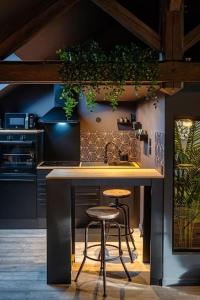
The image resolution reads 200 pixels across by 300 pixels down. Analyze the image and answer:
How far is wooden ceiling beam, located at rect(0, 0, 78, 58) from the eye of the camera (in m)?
4.06

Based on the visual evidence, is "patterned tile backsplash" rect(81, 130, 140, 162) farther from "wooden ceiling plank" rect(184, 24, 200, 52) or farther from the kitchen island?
"wooden ceiling plank" rect(184, 24, 200, 52)

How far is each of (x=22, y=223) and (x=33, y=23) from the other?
11.4 ft

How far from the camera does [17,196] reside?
249 inches

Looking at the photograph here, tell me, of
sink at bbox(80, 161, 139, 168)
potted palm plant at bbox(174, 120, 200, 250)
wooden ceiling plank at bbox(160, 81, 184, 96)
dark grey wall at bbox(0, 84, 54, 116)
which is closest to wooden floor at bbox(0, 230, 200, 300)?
potted palm plant at bbox(174, 120, 200, 250)

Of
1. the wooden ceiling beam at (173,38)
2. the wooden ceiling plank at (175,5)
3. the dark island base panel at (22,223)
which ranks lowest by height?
the dark island base panel at (22,223)

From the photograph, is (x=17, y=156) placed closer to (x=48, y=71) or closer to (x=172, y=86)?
(x=48, y=71)

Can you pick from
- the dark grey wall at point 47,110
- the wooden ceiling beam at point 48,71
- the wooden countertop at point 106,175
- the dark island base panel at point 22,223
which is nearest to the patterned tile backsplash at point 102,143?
the dark grey wall at point 47,110

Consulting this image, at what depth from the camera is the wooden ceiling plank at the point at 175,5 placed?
368 cm

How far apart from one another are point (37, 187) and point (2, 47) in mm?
2796

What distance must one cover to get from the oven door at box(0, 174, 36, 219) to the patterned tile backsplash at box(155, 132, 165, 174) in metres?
2.40

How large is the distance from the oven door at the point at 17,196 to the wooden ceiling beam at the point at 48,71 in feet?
9.00

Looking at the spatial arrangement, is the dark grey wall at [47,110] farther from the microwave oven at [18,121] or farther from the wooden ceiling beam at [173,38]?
the wooden ceiling beam at [173,38]

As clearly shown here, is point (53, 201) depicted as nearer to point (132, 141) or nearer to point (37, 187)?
point (37, 187)

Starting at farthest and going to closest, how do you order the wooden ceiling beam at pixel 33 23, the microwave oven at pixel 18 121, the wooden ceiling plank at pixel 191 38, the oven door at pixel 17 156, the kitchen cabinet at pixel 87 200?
the microwave oven at pixel 18 121 < the oven door at pixel 17 156 < the kitchen cabinet at pixel 87 200 < the wooden ceiling beam at pixel 33 23 < the wooden ceiling plank at pixel 191 38
